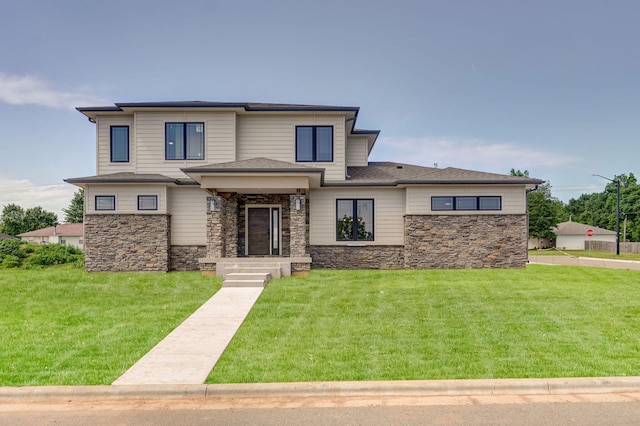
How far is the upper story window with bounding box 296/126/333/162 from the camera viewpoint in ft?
58.6

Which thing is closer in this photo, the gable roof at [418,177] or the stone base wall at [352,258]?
the gable roof at [418,177]

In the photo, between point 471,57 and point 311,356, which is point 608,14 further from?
point 311,356

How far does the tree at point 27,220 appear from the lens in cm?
6819

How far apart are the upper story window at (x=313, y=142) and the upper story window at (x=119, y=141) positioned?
7.53 metres

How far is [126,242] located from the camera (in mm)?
16703

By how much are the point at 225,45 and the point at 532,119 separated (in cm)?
2345

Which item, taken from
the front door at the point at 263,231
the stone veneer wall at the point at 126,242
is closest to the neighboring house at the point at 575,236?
the front door at the point at 263,231

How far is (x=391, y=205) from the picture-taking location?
57.9 feet

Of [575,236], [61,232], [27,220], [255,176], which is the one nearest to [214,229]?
[255,176]

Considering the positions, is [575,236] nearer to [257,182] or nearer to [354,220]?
[354,220]

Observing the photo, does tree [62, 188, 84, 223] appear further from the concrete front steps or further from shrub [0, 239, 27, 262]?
the concrete front steps

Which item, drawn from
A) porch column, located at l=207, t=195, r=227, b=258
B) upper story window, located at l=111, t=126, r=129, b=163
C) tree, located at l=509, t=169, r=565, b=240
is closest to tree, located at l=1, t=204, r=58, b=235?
upper story window, located at l=111, t=126, r=129, b=163

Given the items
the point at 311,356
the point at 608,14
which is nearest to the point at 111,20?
the point at 311,356

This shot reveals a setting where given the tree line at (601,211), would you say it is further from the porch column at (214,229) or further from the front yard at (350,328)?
the porch column at (214,229)
